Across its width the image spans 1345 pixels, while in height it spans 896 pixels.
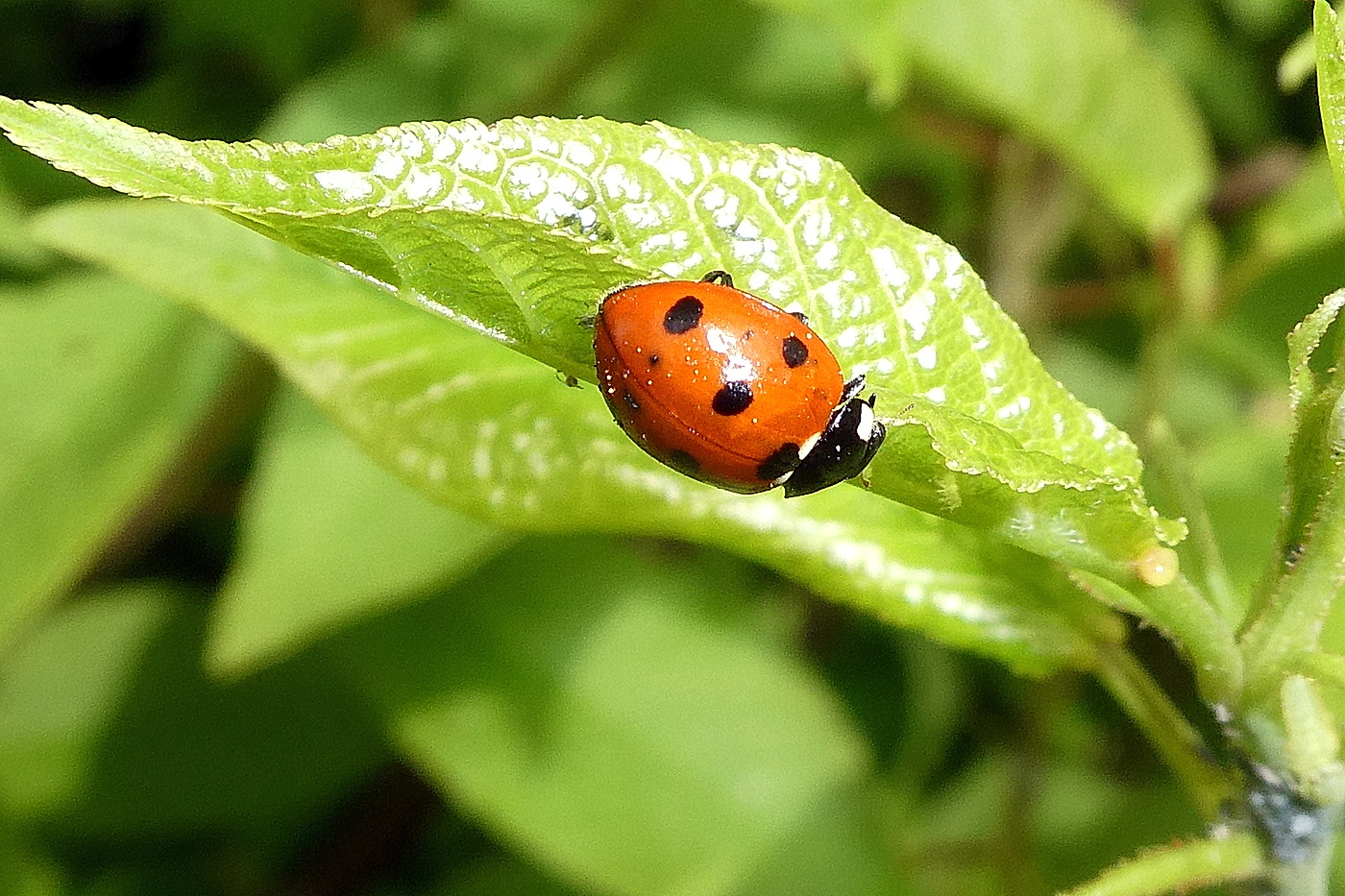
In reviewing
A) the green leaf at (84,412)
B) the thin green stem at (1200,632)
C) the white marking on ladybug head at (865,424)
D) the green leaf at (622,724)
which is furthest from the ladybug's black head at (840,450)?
the green leaf at (84,412)

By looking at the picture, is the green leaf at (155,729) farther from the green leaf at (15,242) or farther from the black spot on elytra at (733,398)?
the black spot on elytra at (733,398)

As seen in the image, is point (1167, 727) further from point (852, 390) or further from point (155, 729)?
point (155, 729)

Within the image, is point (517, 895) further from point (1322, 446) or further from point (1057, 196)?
point (1322, 446)

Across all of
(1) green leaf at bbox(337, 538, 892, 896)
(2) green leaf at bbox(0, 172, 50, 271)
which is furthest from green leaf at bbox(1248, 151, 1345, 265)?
(2) green leaf at bbox(0, 172, 50, 271)

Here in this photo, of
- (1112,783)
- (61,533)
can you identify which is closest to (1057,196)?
(1112,783)

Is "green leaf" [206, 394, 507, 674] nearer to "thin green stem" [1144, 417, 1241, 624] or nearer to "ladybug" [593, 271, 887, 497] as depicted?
"ladybug" [593, 271, 887, 497]

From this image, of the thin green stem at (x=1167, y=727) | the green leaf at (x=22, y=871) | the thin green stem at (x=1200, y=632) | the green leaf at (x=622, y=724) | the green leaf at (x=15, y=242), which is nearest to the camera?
the thin green stem at (x=1200, y=632)
